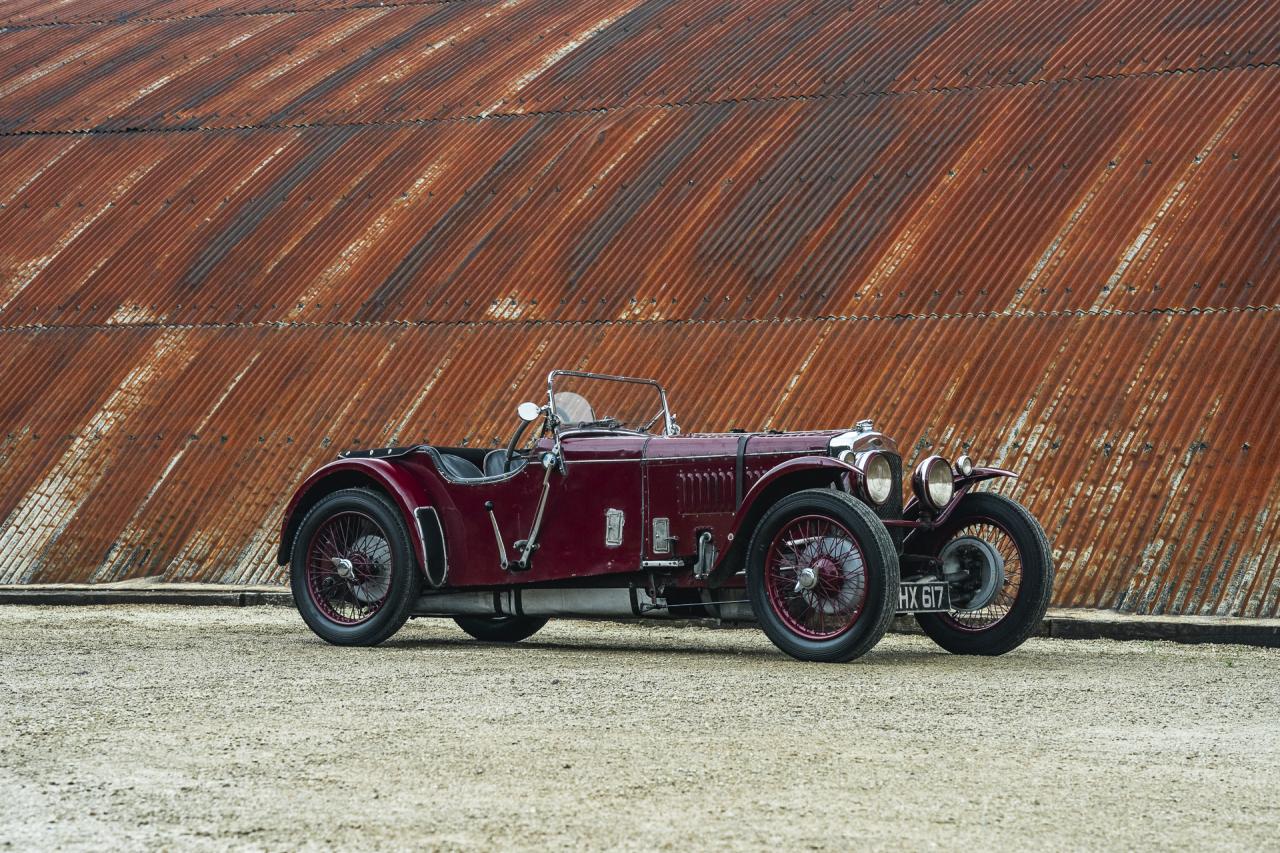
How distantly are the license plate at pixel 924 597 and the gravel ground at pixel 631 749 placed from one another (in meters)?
0.32

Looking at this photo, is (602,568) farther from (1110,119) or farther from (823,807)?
(1110,119)

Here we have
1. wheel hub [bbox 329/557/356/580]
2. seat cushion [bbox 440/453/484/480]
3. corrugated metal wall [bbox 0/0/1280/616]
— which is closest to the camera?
wheel hub [bbox 329/557/356/580]

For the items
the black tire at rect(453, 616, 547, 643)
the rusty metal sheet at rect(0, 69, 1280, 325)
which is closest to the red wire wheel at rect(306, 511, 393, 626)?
the black tire at rect(453, 616, 547, 643)

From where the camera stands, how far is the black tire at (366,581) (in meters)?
9.17

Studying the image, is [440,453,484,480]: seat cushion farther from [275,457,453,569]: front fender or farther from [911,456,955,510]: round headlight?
[911,456,955,510]: round headlight

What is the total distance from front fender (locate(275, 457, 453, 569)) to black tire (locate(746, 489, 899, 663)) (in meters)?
2.15

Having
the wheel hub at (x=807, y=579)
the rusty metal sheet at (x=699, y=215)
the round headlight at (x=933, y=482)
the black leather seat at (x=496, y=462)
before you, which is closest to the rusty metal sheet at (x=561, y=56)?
the rusty metal sheet at (x=699, y=215)

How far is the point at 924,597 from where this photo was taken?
8172 millimetres

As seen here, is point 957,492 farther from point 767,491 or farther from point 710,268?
point 710,268

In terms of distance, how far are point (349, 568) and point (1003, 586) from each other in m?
3.87

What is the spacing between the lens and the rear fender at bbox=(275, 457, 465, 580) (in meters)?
9.20

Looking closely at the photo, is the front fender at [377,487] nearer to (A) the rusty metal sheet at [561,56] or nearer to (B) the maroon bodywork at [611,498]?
(B) the maroon bodywork at [611,498]

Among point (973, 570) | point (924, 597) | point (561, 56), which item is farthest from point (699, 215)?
point (924, 597)

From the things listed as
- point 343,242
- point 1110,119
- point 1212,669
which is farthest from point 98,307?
point 1212,669
